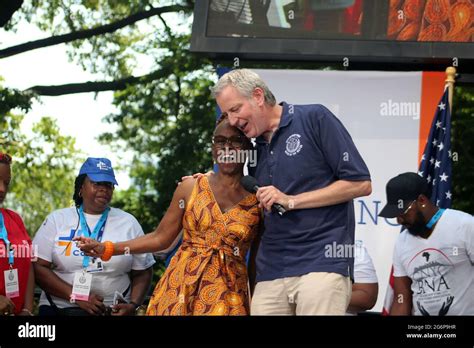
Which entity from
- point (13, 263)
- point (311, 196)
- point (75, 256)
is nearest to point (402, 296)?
point (311, 196)

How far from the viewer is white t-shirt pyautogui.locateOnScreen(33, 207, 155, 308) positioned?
6.68 meters

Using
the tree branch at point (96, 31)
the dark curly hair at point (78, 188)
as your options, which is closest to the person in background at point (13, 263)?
the dark curly hair at point (78, 188)

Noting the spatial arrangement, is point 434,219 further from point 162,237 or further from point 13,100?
point 13,100

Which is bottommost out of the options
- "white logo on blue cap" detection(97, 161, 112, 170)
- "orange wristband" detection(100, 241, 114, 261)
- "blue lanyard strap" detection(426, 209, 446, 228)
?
"orange wristband" detection(100, 241, 114, 261)

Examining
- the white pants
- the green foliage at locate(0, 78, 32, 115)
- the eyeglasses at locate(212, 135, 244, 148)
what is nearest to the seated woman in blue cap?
the eyeglasses at locate(212, 135, 244, 148)

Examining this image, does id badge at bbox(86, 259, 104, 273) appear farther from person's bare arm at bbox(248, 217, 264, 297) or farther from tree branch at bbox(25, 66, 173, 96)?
tree branch at bbox(25, 66, 173, 96)

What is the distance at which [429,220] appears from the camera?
21.2 ft

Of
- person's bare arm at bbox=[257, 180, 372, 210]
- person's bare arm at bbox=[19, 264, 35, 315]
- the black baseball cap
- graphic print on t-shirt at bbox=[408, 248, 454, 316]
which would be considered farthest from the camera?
the black baseball cap

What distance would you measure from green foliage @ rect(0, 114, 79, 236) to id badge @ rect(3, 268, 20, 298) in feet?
39.5

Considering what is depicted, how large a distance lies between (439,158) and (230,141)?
10.4ft

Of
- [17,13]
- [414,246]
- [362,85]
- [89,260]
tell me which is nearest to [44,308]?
[89,260]

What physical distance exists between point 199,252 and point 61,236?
1.77m

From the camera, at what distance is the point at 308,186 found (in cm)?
496

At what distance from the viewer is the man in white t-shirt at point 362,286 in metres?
6.62
